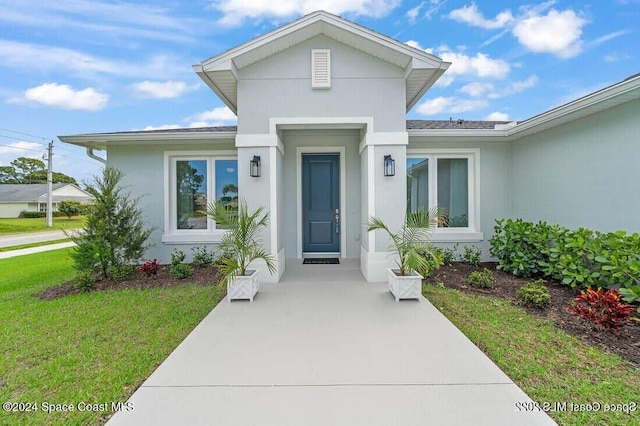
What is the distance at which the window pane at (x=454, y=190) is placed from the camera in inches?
319

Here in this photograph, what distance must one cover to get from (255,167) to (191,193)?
3.15 m

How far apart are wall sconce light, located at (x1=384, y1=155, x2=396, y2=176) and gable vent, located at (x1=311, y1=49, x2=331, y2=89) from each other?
184 centimetres

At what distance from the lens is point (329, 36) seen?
6.11 metres

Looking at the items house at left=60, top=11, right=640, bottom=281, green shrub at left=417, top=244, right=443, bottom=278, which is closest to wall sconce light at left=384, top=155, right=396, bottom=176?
house at left=60, top=11, right=640, bottom=281

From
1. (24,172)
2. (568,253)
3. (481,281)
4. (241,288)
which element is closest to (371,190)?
(481,281)

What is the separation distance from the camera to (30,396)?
2.75 m

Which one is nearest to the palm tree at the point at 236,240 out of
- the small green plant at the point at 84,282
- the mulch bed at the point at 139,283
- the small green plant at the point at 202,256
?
the mulch bed at the point at 139,283

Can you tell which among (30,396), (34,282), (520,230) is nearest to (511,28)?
(520,230)

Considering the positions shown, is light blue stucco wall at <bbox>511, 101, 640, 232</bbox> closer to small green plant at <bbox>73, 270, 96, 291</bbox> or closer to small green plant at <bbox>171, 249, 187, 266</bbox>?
small green plant at <bbox>171, 249, 187, 266</bbox>

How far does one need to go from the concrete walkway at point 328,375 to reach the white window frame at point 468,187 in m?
3.89

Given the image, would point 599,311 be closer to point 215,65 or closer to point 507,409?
point 507,409

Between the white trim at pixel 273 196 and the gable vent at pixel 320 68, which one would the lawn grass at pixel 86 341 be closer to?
the white trim at pixel 273 196

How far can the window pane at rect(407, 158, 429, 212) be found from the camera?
26.6ft

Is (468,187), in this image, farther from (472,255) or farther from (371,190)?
(371,190)
